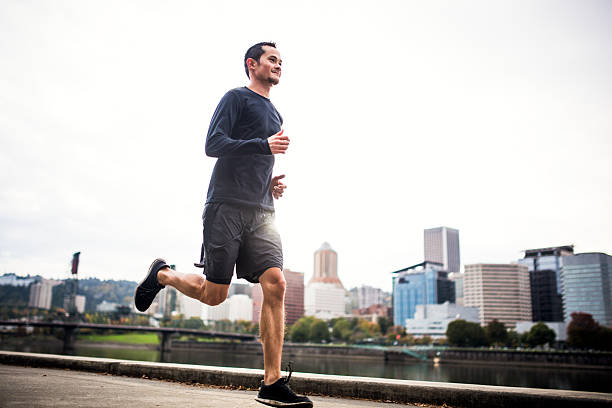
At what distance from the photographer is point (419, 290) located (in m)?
172

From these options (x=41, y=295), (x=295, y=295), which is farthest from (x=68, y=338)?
(x=295, y=295)

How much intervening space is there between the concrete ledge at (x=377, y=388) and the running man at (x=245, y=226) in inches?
55.5

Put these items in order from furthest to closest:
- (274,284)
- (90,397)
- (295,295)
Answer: (295,295)
(274,284)
(90,397)

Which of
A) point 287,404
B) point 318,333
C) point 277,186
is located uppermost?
point 277,186

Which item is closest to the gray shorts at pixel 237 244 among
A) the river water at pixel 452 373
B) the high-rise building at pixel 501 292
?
the river water at pixel 452 373

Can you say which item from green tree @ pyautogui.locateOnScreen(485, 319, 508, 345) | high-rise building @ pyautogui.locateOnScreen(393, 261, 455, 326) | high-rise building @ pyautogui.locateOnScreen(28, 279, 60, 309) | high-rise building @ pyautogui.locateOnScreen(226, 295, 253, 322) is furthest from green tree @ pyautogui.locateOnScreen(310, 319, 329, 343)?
high-rise building @ pyautogui.locateOnScreen(28, 279, 60, 309)

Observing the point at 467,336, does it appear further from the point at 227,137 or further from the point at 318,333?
the point at 227,137

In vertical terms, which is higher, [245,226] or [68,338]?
[245,226]

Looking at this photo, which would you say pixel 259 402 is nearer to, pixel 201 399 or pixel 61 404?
pixel 201 399

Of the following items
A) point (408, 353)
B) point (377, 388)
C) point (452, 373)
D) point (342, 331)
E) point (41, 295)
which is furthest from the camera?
point (41, 295)

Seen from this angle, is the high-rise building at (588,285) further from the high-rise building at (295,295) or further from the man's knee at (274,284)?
the man's knee at (274,284)

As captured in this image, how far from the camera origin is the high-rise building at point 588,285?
141 metres

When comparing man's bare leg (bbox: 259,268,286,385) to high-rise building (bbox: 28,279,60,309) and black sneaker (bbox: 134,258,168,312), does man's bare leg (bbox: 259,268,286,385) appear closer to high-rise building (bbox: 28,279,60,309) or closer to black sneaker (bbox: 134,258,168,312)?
black sneaker (bbox: 134,258,168,312)

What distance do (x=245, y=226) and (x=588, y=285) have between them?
533ft
